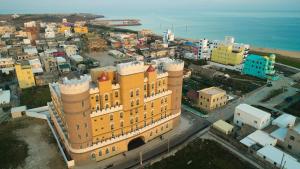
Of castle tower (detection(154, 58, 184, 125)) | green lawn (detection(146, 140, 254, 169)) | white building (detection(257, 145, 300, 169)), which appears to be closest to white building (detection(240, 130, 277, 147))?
white building (detection(257, 145, 300, 169))

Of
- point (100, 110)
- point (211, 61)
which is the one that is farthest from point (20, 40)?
point (100, 110)

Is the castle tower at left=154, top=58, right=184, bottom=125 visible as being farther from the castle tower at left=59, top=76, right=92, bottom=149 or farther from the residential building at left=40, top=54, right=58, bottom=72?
the residential building at left=40, top=54, right=58, bottom=72

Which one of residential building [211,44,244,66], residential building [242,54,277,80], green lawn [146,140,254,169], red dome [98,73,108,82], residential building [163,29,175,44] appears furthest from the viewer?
residential building [163,29,175,44]

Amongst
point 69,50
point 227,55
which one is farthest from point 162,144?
point 69,50

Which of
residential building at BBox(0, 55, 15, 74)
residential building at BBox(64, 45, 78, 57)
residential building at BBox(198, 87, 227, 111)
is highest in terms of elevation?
residential building at BBox(64, 45, 78, 57)

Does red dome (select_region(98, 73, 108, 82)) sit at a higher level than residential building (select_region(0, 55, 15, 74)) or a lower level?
higher

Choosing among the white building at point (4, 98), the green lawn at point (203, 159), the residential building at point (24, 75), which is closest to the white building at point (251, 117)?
the green lawn at point (203, 159)

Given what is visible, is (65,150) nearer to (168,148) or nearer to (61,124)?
(61,124)
